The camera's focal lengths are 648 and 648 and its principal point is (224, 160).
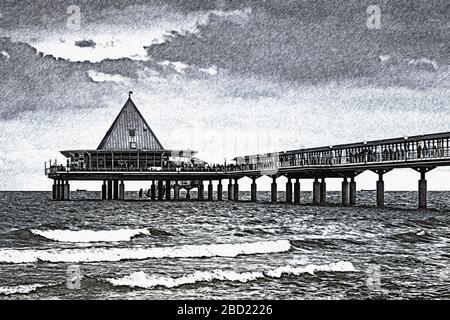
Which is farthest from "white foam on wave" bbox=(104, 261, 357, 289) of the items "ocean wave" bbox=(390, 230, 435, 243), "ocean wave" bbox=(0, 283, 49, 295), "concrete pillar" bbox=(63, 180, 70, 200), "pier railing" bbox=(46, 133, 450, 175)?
"concrete pillar" bbox=(63, 180, 70, 200)

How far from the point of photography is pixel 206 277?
18.6 metres


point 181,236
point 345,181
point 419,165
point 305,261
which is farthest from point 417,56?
point 345,181

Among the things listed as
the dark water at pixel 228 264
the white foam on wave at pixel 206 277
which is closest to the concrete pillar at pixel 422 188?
the dark water at pixel 228 264

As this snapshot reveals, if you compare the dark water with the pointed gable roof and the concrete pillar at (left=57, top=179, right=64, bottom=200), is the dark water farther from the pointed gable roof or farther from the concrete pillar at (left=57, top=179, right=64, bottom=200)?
the pointed gable roof

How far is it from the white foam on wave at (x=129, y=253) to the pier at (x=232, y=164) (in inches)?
1058

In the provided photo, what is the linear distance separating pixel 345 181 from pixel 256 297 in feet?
176

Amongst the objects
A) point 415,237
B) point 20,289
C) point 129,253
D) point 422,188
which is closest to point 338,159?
point 422,188

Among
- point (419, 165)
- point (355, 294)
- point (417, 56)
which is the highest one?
point (417, 56)

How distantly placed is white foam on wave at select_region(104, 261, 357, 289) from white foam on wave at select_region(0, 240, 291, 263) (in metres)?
4.82

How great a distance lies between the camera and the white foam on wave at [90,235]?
111 ft

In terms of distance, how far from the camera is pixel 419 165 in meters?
51.3

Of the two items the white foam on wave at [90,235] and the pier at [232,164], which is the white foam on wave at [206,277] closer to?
the white foam on wave at [90,235]

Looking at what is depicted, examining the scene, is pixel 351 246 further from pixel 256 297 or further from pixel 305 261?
pixel 256 297

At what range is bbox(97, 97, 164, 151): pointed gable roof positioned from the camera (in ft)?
307
